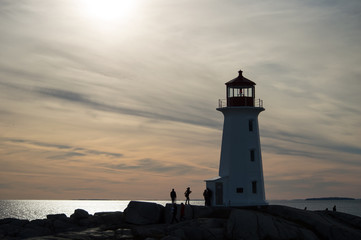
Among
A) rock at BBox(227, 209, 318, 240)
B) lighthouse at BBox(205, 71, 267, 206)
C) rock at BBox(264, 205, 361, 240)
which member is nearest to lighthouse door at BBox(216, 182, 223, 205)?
lighthouse at BBox(205, 71, 267, 206)

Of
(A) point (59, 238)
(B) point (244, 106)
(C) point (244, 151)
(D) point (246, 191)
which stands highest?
(B) point (244, 106)

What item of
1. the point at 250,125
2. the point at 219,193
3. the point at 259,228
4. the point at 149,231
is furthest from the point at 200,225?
the point at 250,125

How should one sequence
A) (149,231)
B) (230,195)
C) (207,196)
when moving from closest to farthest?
(149,231)
(230,195)
(207,196)

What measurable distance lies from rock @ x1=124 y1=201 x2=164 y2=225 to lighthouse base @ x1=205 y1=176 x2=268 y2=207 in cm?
566

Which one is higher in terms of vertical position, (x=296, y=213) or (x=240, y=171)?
(x=240, y=171)

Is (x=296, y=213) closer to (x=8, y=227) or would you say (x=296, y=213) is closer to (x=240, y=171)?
(x=240, y=171)

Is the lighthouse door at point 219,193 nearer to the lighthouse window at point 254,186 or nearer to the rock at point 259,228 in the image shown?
the lighthouse window at point 254,186

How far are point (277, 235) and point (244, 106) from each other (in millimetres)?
13215

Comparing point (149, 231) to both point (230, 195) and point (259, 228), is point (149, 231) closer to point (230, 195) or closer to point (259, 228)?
point (259, 228)

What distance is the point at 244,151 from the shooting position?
44281 millimetres

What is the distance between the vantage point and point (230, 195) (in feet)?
143

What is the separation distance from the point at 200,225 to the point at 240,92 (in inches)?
566

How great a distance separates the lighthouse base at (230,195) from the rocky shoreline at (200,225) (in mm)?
1440

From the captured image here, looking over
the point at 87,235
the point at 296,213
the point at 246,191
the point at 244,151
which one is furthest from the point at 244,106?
the point at 87,235
